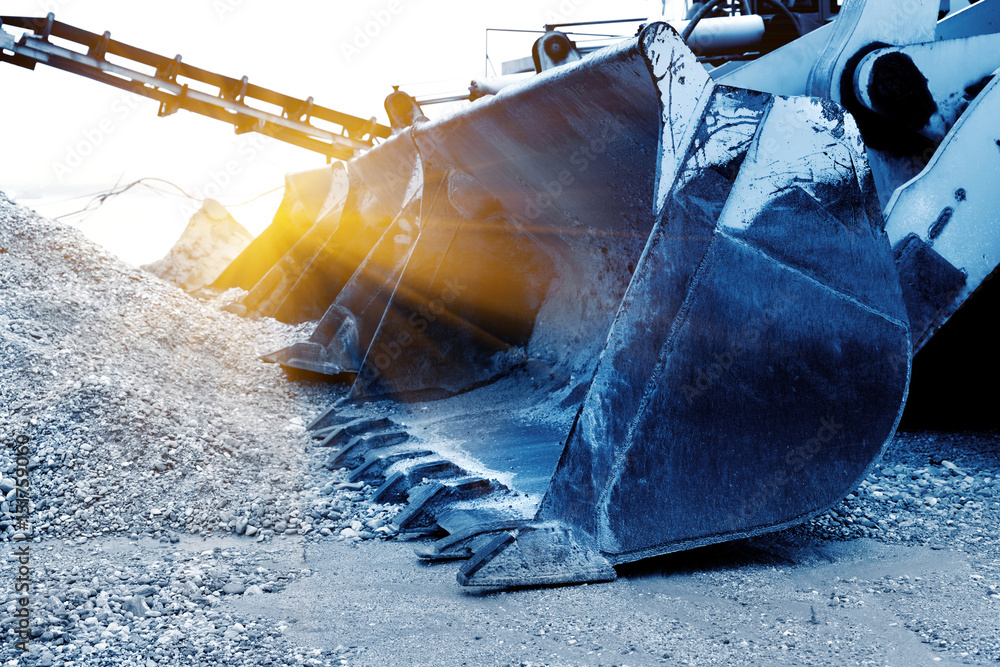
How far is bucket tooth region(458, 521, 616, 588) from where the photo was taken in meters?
1.74

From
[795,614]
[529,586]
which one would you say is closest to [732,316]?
[795,614]

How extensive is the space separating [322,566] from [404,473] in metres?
0.56

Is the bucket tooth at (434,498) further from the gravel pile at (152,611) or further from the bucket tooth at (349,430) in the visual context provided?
the bucket tooth at (349,430)

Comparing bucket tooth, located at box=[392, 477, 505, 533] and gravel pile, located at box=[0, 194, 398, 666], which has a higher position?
bucket tooth, located at box=[392, 477, 505, 533]

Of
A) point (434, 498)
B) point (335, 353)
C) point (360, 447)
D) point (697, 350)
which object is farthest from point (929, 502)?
point (335, 353)

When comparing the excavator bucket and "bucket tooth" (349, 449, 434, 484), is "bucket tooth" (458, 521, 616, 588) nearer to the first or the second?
the excavator bucket

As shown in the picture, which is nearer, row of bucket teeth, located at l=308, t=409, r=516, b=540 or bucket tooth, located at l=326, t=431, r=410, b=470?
row of bucket teeth, located at l=308, t=409, r=516, b=540

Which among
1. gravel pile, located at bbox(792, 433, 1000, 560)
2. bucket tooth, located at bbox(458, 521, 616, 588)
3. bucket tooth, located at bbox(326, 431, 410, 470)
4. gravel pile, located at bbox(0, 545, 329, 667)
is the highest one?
gravel pile, located at bbox(792, 433, 1000, 560)

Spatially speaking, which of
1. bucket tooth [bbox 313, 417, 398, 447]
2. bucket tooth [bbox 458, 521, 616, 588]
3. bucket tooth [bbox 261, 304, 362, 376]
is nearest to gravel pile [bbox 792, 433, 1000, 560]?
bucket tooth [bbox 458, 521, 616, 588]

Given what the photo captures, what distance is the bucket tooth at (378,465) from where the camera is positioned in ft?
8.96

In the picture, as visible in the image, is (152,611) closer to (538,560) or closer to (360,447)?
(538,560)

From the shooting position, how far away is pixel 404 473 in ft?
8.42

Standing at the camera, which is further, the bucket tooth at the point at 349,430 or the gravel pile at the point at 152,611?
the bucket tooth at the point at 349,430

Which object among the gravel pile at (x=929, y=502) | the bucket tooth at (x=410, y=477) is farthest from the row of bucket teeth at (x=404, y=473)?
the gravel pile at (x=929, y=502)
